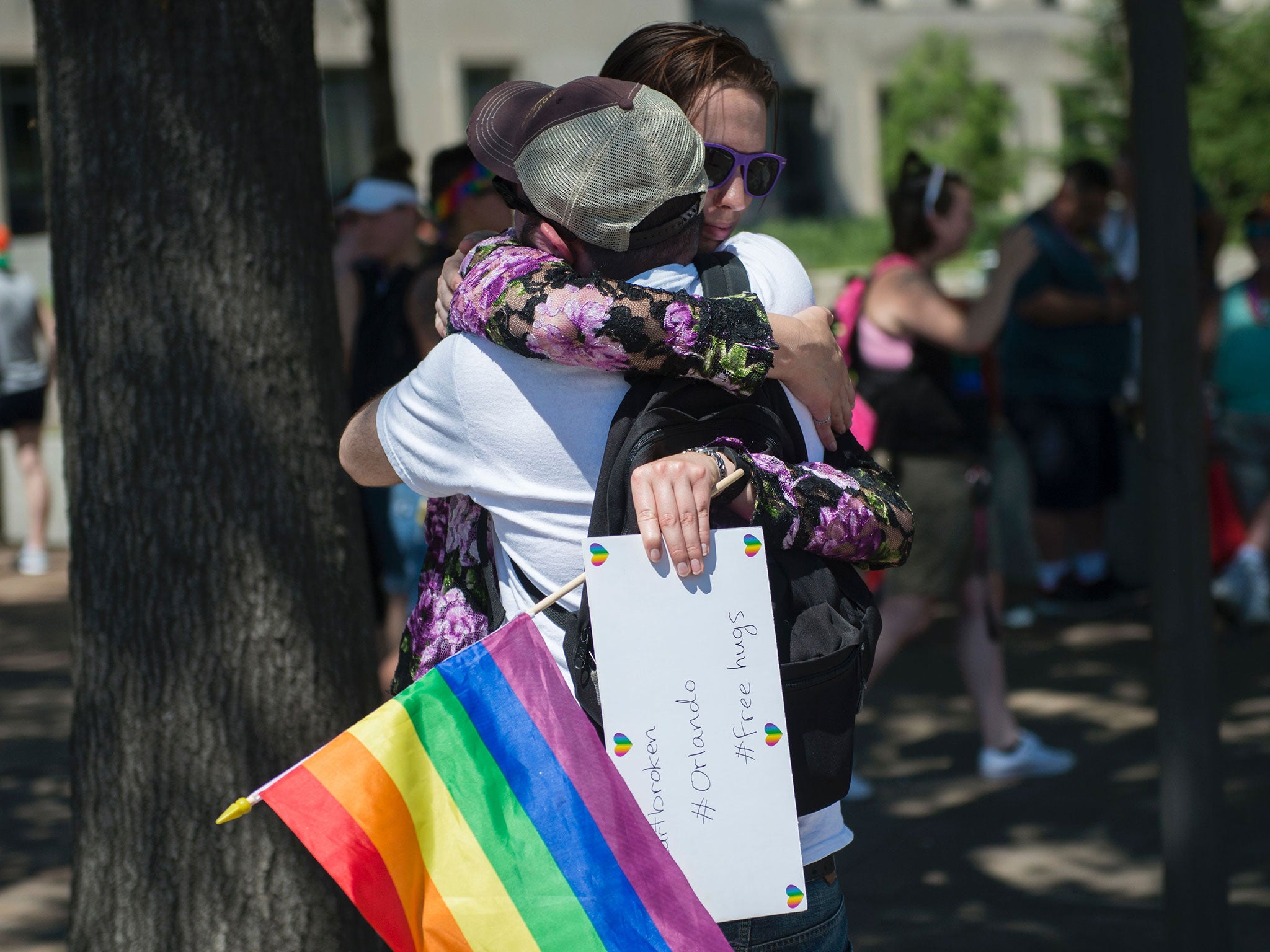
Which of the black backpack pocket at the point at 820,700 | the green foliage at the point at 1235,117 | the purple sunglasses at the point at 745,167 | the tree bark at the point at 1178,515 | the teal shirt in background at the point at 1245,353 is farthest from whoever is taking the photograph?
the green foliage at the point at 1235,117

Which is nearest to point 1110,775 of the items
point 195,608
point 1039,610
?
point 1039,610

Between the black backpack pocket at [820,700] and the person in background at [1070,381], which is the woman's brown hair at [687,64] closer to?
the black backpack pocket at [820,700]

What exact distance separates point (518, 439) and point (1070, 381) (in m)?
6.06

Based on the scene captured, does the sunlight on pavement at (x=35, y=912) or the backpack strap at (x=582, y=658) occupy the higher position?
the backpack strap at (x=582, y=658)

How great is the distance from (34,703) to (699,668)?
5.17 metres

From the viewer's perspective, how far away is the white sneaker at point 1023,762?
204 inches

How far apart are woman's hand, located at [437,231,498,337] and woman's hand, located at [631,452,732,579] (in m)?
0.41

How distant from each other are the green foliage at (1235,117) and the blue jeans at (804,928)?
105ft

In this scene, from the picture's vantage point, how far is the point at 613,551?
182 cm

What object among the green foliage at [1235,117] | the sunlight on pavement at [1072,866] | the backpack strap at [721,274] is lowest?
the sunlight on pavement at [1072,866]

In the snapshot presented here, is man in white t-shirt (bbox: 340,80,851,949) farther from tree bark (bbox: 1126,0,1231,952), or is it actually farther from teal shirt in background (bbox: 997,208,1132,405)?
teal shirt in background (bbox: 997,208,1132,405)

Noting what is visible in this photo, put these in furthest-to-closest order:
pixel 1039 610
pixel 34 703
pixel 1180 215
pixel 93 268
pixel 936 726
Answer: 1. pixel 1039 610
2. pixel 34 703
3. pixel 936 726
4. pixel 1180 215
5. pixel 93 268

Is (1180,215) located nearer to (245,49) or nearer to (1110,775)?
(245,49)

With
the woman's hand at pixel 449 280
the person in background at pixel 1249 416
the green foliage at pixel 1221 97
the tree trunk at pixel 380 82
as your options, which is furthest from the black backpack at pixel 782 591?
the green foliage at pixel 1221 97
